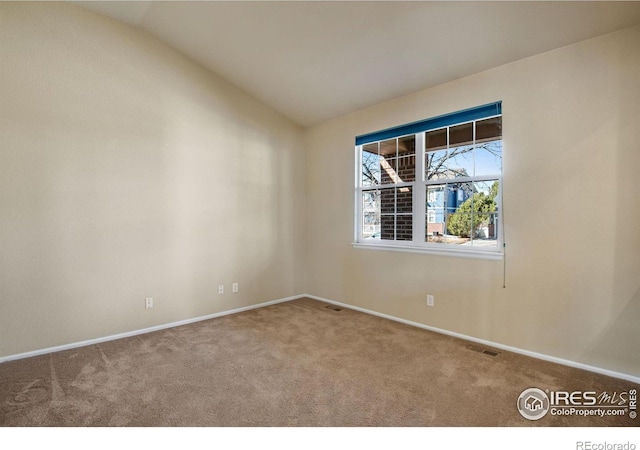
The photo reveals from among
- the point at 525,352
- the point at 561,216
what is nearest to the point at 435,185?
the point at 561,216

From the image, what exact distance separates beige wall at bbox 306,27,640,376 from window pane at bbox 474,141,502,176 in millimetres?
159

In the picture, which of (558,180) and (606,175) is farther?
(558,180)

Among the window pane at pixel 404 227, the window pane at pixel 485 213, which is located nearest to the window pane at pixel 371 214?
the window pane at pixel 404 227

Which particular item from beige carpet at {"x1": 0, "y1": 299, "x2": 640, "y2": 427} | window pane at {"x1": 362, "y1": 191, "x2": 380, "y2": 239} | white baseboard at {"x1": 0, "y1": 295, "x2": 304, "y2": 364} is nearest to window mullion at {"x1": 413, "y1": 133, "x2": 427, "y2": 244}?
window pane at {"x1": 362, "y1": 191, "x2": 380, "y2": 239}

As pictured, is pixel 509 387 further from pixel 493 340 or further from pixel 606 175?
pixel 606 175

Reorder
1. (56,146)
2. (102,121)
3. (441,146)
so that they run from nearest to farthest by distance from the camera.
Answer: (56,146) → (102,121) → (441,146)

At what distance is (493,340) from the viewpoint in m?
3.04

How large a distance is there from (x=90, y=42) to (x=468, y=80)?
3.61 metres

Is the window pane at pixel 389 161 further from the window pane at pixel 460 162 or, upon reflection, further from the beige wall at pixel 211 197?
the window pane at pixel 460 162

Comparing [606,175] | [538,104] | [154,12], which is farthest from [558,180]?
[154,12]

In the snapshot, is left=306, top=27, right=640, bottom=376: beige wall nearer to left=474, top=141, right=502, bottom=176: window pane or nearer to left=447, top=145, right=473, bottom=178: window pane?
left=474, top=141, right=502, bottom=176: window pane

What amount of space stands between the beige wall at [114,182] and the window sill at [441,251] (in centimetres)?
153

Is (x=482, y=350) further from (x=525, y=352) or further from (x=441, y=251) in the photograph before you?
(x=441, y=251)

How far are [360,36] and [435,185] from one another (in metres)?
1.66
